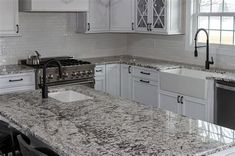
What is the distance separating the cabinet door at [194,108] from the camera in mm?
4883

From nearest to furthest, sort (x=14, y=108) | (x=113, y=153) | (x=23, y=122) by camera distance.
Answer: (x=113, y=153) < (x=23, y=122) < (x=14, y=108)

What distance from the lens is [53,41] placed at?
20.7 ft

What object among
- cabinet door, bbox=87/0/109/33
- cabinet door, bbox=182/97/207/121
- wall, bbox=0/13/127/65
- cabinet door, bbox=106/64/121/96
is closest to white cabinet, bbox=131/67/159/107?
cabinet door, bbox=106/64/121/96

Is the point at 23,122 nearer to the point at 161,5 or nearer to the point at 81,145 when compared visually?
the point at 81,145

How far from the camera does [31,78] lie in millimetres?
5352

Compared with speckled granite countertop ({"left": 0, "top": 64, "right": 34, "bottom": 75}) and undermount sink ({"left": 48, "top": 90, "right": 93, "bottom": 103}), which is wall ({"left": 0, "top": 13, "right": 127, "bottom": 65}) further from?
undermount sink ({"left": 48, "top": 90, "right": 93, "bottom": 103})

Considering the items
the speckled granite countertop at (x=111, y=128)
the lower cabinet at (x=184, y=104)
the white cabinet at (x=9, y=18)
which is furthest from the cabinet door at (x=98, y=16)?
the speckled granite countertop at (x=111, y=128)

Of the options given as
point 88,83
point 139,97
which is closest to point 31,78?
point 88,83

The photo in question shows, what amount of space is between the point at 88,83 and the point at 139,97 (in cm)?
81

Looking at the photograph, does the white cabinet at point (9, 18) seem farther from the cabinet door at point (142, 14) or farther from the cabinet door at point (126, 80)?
the cabinet door at point (142, 14)

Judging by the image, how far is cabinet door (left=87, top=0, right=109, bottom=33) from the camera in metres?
6.20

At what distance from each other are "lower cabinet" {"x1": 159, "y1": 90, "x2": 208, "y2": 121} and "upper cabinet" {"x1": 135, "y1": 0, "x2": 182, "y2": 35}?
3.26ft

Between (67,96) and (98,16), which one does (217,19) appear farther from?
(67,96)

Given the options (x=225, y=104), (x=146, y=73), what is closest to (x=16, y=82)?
(x=146, y=73)
